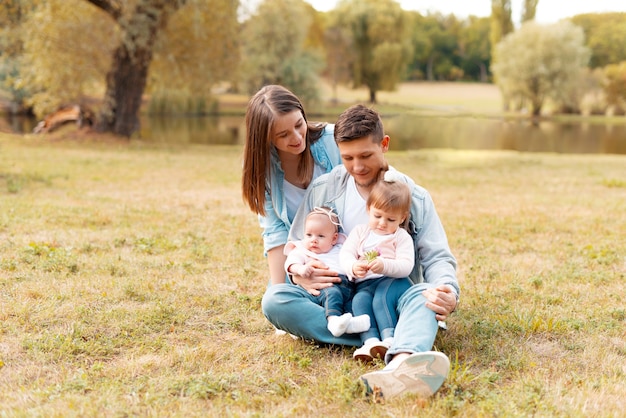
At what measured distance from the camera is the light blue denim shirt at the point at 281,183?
4.04 meters

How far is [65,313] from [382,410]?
91.9 inches

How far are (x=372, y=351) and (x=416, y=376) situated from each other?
46 centimetres

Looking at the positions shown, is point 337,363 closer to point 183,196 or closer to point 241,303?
point 241,303

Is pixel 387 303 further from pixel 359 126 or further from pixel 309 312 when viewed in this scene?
pixel 359 126

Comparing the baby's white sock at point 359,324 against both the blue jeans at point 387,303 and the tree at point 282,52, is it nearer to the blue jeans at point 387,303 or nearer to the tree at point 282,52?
the blue jeans at point 387,303

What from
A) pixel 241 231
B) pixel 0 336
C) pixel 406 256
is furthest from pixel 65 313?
pixel 241 231

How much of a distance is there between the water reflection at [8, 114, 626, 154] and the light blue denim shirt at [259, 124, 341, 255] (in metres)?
15.3

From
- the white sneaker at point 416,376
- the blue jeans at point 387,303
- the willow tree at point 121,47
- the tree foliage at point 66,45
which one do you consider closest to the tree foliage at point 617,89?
the willow tree at point 121,47

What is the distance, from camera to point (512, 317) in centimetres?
416

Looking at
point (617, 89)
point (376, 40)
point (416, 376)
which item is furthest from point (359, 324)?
point (617, 89)

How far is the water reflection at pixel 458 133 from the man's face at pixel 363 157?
15723 mm

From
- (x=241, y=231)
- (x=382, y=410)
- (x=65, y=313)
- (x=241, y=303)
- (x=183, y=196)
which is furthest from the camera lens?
(x=183, y=196)

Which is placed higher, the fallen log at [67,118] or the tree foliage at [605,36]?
the tree foliage at [605,36]

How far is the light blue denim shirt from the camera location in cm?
404
